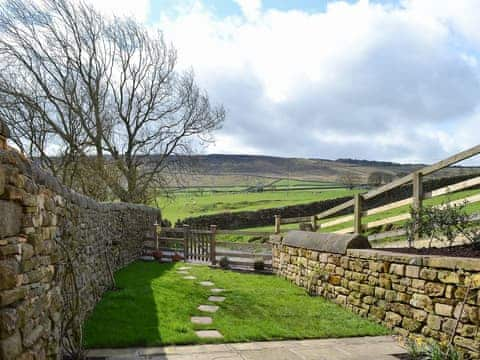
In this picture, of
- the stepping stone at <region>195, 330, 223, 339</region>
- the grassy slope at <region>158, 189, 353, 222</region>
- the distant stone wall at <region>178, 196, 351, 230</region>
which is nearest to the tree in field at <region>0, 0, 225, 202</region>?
the distant stone wall at <region>178, 196, 351, 230</region>

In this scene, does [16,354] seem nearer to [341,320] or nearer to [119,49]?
[341,320]

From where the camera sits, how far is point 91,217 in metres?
6.00

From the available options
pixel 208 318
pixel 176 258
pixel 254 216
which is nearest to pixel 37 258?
pixel 208 318

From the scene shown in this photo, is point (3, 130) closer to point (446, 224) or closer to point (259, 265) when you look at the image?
point (446, 224)

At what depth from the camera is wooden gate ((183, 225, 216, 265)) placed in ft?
37.5

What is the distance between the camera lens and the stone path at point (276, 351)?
4004mm

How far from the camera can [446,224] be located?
524 centimetres

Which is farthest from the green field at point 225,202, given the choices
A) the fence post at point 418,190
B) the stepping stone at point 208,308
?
the fence post at point 418,190

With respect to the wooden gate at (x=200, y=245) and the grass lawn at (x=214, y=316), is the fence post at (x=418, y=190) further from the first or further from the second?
the wooden gate at (x=200, y=245)

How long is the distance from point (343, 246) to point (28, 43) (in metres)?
15.0

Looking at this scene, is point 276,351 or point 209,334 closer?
point 276,351

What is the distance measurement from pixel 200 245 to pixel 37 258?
9113mm

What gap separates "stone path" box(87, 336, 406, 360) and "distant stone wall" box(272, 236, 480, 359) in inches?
17.8

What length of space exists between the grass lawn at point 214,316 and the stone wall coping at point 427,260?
0.89m
